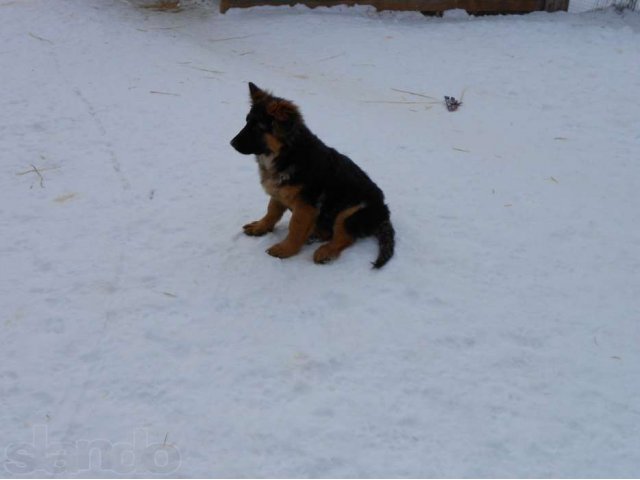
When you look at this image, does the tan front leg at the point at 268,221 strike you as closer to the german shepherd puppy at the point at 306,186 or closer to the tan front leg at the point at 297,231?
the german shepherd puppy at the point at 306,186

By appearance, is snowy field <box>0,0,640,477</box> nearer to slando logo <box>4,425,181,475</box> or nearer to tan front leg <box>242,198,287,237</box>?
slando logo <box>4,425,181,475</box>

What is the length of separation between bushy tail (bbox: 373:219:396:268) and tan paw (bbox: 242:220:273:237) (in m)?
1.04

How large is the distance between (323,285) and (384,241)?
0.74 meters

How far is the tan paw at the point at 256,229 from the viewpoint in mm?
5496

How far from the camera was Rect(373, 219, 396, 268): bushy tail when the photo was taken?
510cm

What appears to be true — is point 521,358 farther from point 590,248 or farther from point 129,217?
point 129,217

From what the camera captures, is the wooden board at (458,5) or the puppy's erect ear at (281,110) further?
the wooden board at (458,5)

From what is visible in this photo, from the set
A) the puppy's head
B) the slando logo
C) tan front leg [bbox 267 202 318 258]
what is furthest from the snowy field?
the puppy's head

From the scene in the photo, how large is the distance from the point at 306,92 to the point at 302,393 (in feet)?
20.9

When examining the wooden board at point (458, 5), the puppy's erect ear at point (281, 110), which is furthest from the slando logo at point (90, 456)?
the wooden board at point (458, 5)

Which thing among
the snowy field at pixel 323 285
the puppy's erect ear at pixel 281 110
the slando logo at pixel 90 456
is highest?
the puppy's erect ear at pixel 281 110

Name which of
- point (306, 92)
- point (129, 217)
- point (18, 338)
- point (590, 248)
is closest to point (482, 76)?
point (306, 92)

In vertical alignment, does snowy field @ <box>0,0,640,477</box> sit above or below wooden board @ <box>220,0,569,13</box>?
below

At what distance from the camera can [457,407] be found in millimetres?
3789
